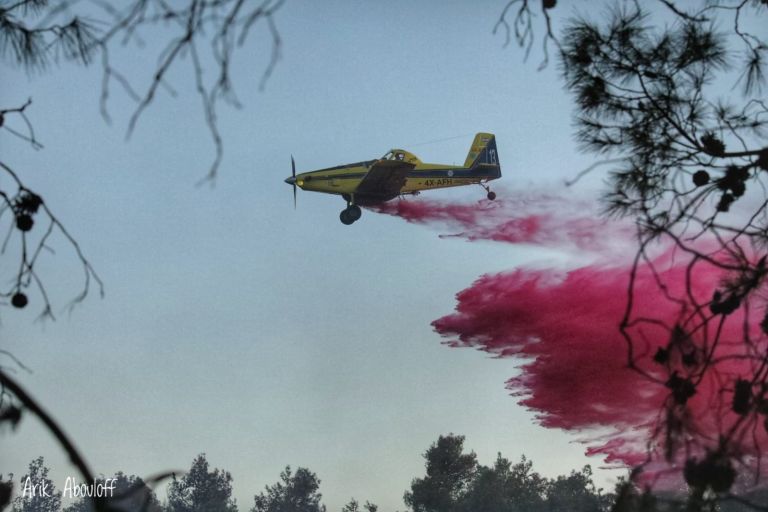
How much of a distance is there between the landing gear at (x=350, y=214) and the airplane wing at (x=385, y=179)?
0.96 meters

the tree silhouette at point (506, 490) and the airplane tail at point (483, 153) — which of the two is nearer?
the airplane tail at point (483, 153)

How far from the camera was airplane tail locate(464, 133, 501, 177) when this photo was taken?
43.6 meters

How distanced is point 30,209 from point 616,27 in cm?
389

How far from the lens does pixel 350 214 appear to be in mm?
35656

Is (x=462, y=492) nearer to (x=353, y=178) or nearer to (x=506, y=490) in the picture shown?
(x=506, y=490)

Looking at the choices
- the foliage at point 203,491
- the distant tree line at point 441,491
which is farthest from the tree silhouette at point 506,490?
the foliage at point 203,491

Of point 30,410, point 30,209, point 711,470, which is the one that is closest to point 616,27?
point 711,470

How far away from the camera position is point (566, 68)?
5512mm

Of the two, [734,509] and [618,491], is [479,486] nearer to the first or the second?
[734,509]

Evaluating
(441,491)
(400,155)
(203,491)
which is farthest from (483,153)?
(203,491)

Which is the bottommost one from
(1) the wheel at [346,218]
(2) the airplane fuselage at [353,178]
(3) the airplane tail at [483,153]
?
(1) the wheel at [346,218]

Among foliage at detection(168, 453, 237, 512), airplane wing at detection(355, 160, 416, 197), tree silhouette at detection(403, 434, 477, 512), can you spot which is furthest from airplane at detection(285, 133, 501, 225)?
foliage at detection(168, 453, 237, 512)

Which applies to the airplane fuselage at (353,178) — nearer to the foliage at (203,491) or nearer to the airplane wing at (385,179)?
the airplane wing at (385,179)

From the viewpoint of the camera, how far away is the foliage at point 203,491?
4026 inches
